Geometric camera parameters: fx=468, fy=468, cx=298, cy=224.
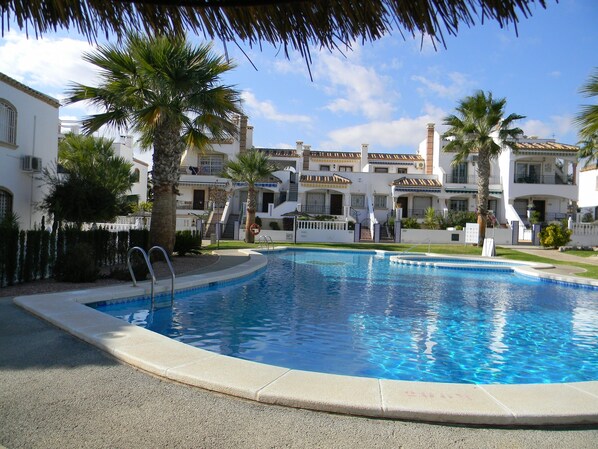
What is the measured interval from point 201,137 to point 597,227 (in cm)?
2944

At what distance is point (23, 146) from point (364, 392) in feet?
58.0

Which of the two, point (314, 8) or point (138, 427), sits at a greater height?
point (314, 8)

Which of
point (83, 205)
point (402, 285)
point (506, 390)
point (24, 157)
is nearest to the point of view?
point (506, 390)

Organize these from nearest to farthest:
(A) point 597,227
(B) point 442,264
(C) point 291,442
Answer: (C) point 291,442
(B) point 442,264
(A) point 597,227

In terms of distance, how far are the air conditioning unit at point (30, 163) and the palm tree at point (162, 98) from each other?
4.07m

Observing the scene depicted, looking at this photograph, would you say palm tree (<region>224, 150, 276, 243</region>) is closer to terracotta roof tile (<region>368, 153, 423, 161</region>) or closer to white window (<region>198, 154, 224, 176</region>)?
white window (<region>198, 154, 224, 176</region>)

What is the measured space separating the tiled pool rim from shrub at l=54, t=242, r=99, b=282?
5.44 m

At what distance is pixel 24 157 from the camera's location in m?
17.3

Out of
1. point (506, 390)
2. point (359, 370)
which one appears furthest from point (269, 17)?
point (359, 370)

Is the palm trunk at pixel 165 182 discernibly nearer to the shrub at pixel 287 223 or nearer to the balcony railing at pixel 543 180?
the shrub at pixel 287 223

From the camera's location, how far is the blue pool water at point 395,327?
663 cm

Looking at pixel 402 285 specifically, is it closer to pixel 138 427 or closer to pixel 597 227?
pixel 138 427

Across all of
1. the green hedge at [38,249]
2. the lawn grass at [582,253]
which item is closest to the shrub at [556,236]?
the lawn grass at [582,253]

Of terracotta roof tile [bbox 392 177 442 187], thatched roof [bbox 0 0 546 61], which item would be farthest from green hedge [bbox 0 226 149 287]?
terracotta roof tile [bbox 392 177 442 187]
